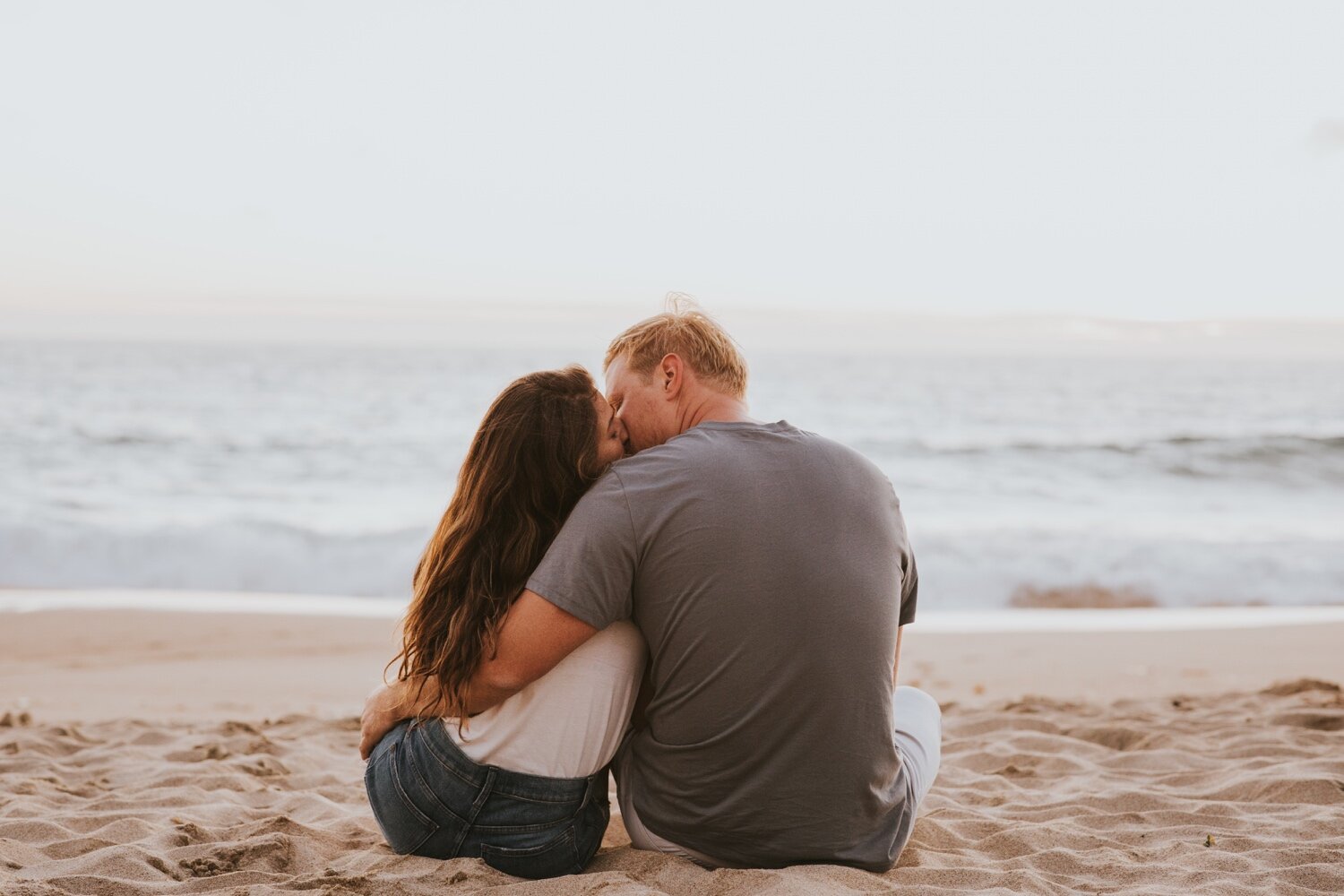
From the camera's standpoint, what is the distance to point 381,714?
2684 mm

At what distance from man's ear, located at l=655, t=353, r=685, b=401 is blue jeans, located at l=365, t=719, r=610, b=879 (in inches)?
38.2

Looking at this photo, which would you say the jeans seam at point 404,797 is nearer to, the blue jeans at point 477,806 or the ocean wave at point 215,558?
the blue jeans at point 477,806

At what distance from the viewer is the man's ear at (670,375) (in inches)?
104

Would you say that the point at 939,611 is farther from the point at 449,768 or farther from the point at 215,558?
the point at 449,768

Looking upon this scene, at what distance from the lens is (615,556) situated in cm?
229

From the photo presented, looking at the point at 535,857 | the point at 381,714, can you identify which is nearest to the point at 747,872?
the point at 535,857

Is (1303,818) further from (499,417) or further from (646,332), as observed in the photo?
(499,417)

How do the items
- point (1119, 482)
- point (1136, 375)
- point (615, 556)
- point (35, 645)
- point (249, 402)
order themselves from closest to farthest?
point (615, 556)
point (35, 645)
point (1119, 482)
point (249, 402)
point (1136, 375)

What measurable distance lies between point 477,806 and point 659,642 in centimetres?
63

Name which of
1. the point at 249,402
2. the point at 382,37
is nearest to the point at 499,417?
the point at 382,37

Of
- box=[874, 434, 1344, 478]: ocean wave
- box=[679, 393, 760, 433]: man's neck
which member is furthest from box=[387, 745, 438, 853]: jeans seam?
box=[874, 434, 1344, 478]: ocean wave

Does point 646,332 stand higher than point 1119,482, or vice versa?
point 646,332

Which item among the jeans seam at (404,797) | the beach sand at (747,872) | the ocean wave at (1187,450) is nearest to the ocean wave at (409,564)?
the beach sand at (747,872)

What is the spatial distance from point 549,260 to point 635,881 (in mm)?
18107
